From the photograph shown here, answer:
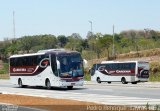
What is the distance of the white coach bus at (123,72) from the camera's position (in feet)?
173

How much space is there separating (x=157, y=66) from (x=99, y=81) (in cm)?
1029

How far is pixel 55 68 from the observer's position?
37469 millimetres

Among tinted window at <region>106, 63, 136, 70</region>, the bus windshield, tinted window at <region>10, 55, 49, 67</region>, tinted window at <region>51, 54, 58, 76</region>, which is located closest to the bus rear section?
tinted window at <region>106, 63, 136, 70</region>

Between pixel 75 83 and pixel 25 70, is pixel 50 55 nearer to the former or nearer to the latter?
pixel 75 83

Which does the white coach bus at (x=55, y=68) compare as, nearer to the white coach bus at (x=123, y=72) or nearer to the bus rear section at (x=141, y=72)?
the white coach bus at (x=123, y=72)

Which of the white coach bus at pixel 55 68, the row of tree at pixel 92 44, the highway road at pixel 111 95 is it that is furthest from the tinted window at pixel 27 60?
the row of tree at pixel 92 44

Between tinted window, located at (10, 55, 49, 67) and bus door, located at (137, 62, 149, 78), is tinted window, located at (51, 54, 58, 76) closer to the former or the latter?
tinted window, located at (10, 55, 49, 67)

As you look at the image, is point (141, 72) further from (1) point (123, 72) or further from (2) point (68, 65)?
(2) point (68, 65)

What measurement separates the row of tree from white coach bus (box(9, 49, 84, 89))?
42.4m

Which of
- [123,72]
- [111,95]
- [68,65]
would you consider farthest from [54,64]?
[123,72]

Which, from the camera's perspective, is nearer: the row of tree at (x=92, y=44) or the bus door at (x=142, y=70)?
the bus door at (x=142, y=70)

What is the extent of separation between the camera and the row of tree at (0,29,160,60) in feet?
306

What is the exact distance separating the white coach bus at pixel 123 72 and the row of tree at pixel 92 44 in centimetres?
2463

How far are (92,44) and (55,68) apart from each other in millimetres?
67794
